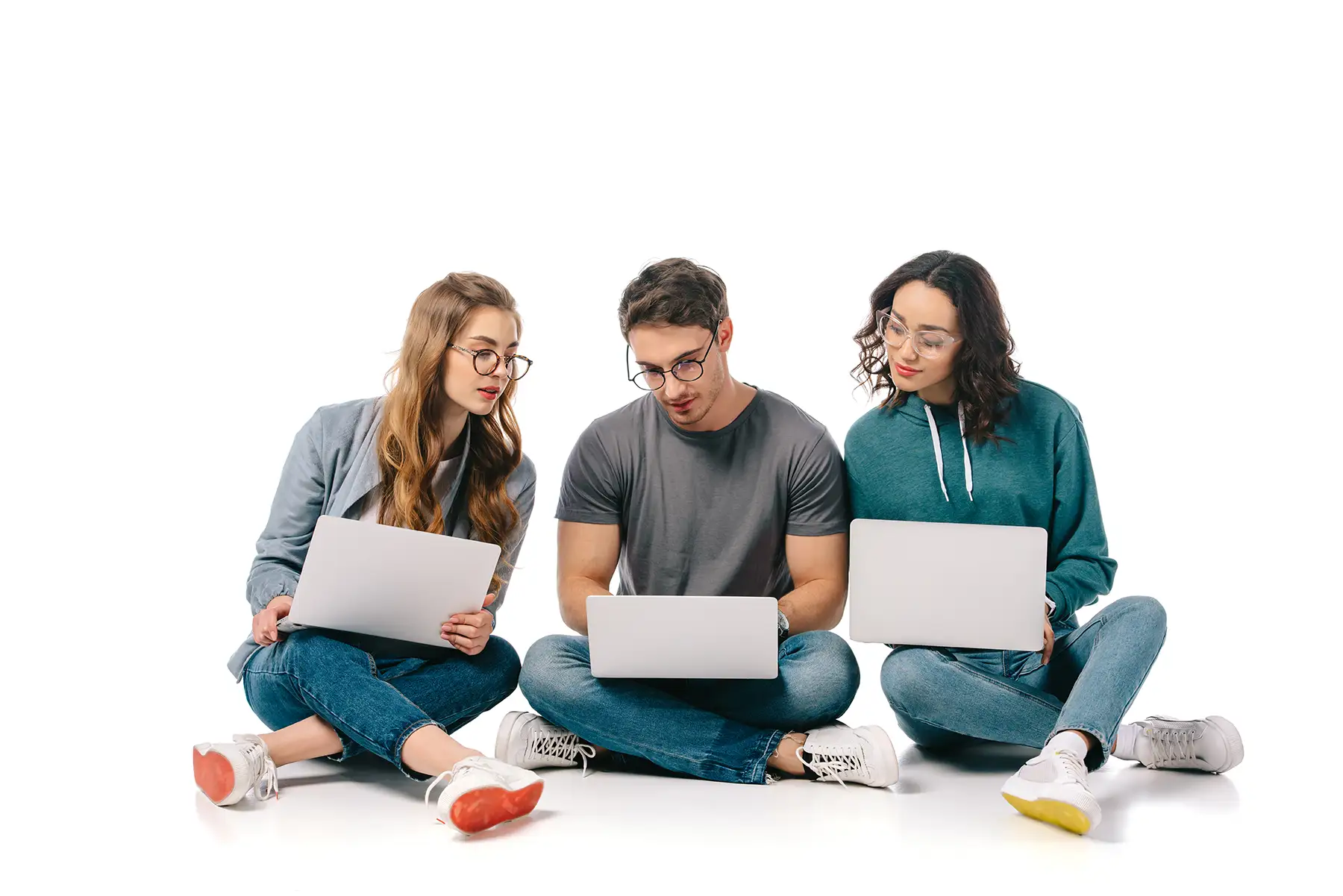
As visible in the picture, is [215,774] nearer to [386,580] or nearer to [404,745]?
[404,745]

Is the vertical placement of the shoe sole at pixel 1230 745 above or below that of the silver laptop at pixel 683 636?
below

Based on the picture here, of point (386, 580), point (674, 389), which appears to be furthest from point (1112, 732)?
point (386, 580)

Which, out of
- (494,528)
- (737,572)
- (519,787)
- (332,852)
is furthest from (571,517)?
(332,852)

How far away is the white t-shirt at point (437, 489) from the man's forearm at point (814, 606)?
36.2 inches

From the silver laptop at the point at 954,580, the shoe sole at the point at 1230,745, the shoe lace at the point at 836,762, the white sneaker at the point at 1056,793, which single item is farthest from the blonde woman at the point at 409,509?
the shoe sole at the point at 1230,745

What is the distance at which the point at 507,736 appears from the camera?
3.02 metres

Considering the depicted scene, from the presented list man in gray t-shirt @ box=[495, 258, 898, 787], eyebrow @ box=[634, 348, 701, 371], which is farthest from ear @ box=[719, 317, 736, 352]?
eyebrow @ box=[634, 348, 701, 371]

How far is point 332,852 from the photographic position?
2316mm

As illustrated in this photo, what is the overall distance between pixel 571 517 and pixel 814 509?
25.4 inches

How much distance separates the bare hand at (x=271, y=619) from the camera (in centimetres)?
284

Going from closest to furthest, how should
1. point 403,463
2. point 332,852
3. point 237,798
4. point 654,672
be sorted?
point 332,852 < point 237,798 < point 654,672 < point 403,463

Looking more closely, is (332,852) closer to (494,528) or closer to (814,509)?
(494,528)

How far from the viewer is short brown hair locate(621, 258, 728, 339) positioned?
3047 mm

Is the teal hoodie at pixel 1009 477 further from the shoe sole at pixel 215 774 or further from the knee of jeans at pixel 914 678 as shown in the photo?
the shoe sole at pixel 215 774
